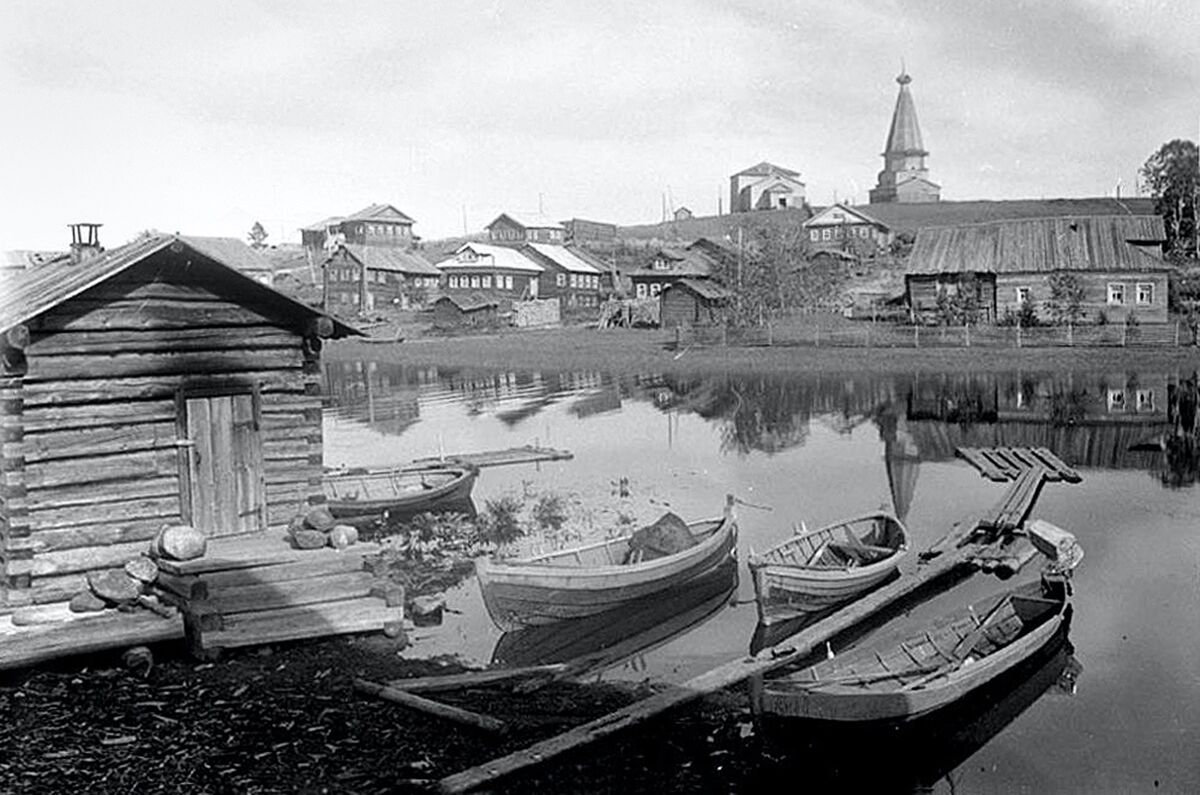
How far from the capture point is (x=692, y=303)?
7238cm

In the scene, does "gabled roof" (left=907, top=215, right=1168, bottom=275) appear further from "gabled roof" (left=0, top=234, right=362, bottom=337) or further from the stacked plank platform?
the stacked plank platform

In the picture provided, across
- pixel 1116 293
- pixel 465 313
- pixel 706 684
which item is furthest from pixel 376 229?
pixel 706 684

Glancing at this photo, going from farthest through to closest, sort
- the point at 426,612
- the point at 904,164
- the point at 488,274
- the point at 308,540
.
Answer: the point at 904,164
the point at 488,274
the point at 426,612
the point at 308,540

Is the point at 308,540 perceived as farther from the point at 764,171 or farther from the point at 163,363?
the point at 764,171

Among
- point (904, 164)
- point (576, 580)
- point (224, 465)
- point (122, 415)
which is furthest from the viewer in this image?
point (904, 164)

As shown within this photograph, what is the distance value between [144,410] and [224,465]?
133 cm

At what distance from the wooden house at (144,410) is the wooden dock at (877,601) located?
690 centimetres

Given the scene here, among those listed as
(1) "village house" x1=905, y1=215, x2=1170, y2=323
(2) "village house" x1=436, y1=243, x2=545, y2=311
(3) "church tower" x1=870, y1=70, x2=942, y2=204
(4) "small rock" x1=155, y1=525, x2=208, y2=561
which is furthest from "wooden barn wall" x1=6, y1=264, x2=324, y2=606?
(3) "church tower" x1=870, y1=70, x2=942, y2=204

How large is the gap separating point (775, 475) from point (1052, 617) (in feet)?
44.8

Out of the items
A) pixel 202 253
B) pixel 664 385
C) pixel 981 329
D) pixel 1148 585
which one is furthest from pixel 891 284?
pixel 202 253

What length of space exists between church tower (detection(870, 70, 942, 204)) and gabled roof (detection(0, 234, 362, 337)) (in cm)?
12772

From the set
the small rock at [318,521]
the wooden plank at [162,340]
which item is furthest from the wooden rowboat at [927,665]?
the wooden plank at [162,340]

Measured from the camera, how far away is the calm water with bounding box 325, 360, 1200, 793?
508 inches

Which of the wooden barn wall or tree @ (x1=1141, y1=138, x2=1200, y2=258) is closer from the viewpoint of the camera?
the wooden barn wall
